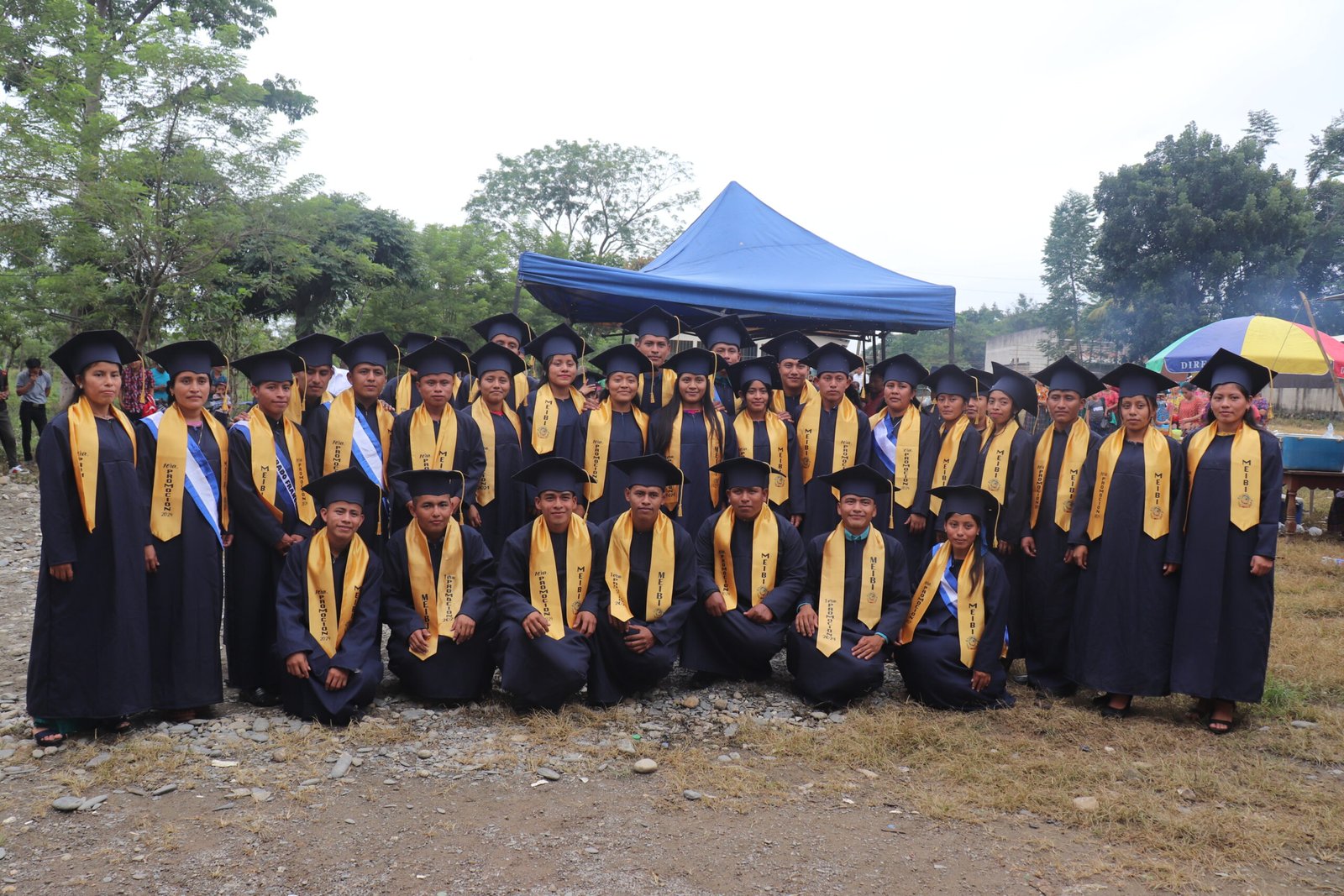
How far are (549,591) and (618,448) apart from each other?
4.39 feet

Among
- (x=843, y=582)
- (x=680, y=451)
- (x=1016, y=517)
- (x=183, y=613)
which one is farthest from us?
(x=680, y=451)

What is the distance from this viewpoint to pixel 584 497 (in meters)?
6.15

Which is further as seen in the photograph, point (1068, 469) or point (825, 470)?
point (825, 470)

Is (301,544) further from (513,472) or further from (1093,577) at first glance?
(1093,577)

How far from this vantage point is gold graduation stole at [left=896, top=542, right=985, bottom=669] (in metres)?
5.08

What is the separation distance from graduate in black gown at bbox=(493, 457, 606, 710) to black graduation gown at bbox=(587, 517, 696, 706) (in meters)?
0.10

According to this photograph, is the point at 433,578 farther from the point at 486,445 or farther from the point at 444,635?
the point at 486,445

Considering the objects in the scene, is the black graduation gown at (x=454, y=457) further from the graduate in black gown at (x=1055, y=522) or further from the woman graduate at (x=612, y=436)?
the graduate in black gown at (x=1055, y=522)

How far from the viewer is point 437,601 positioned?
16.3ft

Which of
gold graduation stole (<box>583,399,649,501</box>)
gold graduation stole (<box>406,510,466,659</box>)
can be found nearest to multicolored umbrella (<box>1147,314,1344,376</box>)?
gold graduation stole (<box>583,399,649,501</box>)

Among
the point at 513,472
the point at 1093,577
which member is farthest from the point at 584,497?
the point at 1093,577

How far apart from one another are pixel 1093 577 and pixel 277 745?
423 centimetres

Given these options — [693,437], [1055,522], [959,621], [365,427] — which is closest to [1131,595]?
[1055,522]

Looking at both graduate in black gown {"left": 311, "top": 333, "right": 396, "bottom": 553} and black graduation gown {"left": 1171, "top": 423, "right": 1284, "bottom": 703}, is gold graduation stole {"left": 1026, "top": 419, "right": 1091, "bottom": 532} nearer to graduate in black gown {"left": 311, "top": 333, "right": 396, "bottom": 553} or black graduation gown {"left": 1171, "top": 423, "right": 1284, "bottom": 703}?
black graduation gown {"left": 1171, "top": 423, "right": 1284, "bottom": 703}
